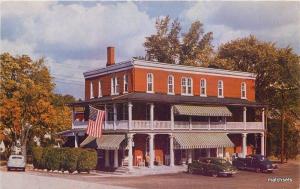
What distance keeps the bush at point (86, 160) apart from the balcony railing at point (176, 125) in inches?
127

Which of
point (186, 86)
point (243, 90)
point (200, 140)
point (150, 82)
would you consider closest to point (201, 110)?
point (200, 140)

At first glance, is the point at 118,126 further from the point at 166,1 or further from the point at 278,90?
the point at 278,90

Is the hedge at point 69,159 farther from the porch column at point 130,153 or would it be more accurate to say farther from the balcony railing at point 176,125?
the balcony railing at point 176,125

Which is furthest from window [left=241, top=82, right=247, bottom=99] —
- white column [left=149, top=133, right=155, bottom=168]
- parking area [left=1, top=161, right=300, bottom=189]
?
white column [left=149, top=133, right=155, bottom=168]

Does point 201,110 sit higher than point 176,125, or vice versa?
point 201,110

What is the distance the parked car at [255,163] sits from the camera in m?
37.6

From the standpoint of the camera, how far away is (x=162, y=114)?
42.8m

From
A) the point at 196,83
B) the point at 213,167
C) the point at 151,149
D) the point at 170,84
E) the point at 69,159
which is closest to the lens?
the point at 213,167

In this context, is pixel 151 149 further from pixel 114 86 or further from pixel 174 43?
pixel 174 43

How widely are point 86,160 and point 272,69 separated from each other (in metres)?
25.9

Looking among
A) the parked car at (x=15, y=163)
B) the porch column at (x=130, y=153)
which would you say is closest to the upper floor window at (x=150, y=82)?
the porch column at (x=130, y=153)

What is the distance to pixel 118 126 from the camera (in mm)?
38875

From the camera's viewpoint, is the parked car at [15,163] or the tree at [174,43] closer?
the parked car at [15,163]

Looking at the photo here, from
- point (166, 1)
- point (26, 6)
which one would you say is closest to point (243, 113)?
point (166, 1)
